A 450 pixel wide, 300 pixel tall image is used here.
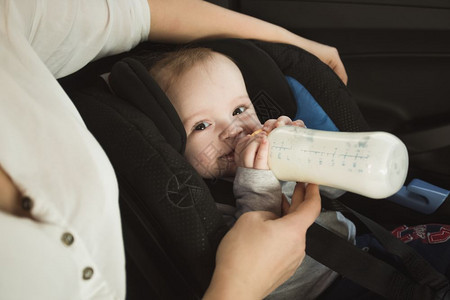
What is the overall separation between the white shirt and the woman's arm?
1.43 feet

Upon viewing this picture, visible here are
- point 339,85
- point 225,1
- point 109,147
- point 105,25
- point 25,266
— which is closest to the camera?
point 25,266

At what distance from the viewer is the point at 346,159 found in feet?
2.51

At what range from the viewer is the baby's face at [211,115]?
3.42 feet

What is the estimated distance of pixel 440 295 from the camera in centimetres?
88

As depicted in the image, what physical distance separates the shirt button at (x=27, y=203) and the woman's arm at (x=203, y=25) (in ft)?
2.21

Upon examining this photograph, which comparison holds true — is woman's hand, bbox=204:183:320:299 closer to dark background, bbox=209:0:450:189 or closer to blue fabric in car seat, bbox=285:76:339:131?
blue fabric in car seat, bbox=285:76:339:131

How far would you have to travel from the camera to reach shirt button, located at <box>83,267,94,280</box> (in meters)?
0.60

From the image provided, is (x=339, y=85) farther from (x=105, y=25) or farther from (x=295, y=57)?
(x=105, y=25)

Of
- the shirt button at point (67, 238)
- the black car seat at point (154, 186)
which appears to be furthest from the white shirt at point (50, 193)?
the black car seat at point (154, 186)

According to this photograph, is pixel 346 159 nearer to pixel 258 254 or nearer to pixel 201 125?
pixel 258 254

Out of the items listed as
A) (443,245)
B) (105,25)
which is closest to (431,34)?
(443,245)

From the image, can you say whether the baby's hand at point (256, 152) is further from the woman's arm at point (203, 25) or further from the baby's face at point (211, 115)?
the woman's arm at point (203, 25)

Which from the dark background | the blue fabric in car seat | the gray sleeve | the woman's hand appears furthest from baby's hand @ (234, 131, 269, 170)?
the dark background

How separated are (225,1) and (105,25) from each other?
54 centimetres
